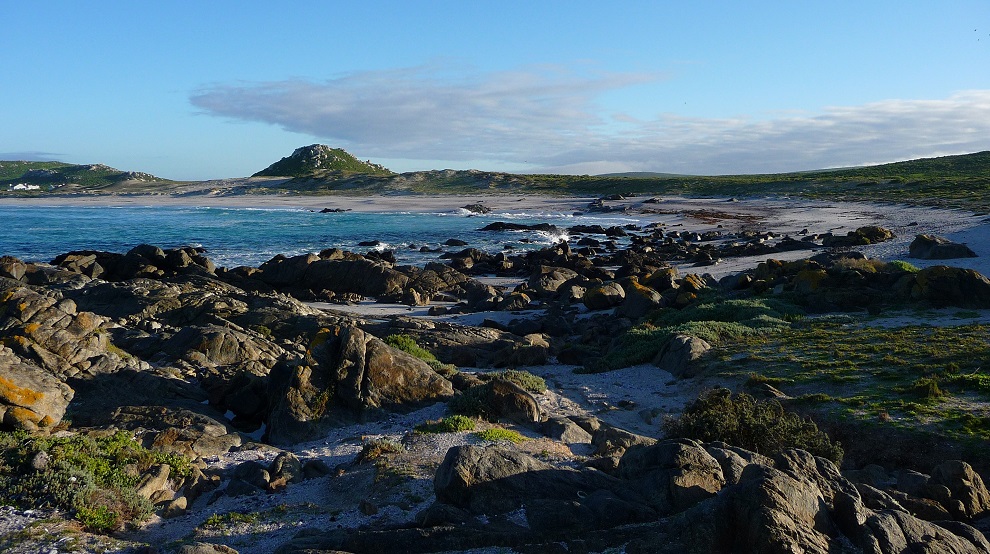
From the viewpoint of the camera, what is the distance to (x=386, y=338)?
18672mm

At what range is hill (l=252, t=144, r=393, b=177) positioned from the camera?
538ft

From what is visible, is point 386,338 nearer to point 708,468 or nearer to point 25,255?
point 708,468

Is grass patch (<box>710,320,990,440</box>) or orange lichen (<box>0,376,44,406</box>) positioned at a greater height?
orange lichen (<box>0,376,44,406</box>)

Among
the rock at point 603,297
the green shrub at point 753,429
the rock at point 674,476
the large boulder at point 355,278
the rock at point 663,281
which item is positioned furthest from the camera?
the large boulder at point 355,278

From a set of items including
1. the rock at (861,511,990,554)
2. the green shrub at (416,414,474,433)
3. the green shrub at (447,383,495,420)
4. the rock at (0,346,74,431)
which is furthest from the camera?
the green shrub at (447,383,495,420)

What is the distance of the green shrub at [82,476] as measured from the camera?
7.82 metres

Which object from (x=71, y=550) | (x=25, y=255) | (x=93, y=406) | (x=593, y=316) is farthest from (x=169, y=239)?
(x=71, y=550)

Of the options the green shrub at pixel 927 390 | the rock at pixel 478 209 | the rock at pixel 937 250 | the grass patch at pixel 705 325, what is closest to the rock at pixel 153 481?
the grass patch at pixel 705 325

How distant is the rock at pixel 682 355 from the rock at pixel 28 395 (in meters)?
12.8

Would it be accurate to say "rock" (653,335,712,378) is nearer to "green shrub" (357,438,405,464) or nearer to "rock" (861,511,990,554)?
"green shrub" (357,438,405,464)

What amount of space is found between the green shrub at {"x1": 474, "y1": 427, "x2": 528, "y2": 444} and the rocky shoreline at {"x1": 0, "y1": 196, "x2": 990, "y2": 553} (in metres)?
0.15

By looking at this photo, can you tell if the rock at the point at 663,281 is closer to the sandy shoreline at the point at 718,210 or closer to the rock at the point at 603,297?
the rock at the point at 603,297

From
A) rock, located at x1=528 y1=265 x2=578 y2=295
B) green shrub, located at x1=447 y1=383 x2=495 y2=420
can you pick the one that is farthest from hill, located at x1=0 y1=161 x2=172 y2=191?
green shrub, located at x1=447 y1=383 x2=495 y2=420

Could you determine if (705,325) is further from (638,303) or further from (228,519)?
(228,519)
